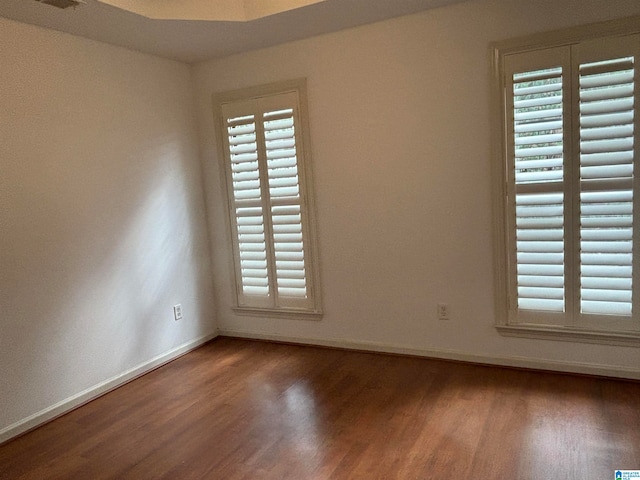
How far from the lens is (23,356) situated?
2.87m

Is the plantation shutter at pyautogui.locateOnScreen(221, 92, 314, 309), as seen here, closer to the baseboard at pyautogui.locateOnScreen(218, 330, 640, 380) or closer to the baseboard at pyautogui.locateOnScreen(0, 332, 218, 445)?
the baseboard at pyautogui.locateOnScreen(218, 330, 640, 380)

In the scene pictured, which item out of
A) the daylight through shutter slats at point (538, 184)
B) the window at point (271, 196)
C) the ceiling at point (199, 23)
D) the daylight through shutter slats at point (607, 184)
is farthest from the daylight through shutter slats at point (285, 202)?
the daylight through shutter slats at point (607, 184)

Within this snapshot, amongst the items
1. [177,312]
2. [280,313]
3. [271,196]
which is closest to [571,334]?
[280,313]

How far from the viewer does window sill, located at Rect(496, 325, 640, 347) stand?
115 inches

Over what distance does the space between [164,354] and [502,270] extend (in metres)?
2.65

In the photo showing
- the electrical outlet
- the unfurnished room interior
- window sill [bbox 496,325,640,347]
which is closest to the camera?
the unfurnished room interior

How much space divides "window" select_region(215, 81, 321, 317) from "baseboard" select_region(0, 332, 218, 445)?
693mm

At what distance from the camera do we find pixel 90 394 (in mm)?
3268

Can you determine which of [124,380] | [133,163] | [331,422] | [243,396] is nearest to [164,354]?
[124,380]

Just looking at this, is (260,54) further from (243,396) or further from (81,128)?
(243,396)

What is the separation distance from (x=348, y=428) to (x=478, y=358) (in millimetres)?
1220

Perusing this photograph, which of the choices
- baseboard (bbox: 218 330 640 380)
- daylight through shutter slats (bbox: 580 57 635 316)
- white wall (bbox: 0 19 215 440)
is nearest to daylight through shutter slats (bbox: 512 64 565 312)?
daylight through shutter slats (bbox: 580 57 635 316)

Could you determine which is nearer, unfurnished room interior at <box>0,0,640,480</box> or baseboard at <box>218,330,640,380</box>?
unfurnished room interior at <box>0,0,640,480</box>

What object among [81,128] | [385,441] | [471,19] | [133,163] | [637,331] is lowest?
[385,441]
